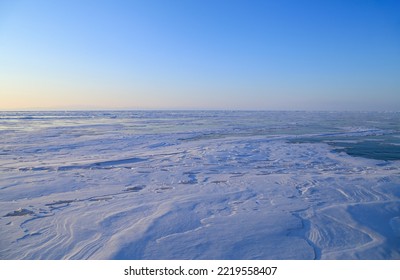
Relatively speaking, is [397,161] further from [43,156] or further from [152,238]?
[43,156]

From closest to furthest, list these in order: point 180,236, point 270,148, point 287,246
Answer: point 287,246
point 180,236
point 270,148

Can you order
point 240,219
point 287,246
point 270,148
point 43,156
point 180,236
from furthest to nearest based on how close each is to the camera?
point 270,148
point 43,156
point 240,219
point 180,236
point 287,246

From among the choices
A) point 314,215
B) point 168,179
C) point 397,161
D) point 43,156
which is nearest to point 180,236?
point 314,215

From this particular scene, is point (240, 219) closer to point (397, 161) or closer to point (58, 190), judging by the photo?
point (58, 190)

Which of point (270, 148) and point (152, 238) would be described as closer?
point (152, 238)

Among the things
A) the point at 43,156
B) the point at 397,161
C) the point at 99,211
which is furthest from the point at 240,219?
the point at 43,156

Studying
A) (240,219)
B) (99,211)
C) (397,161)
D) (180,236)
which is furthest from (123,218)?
(397,161)
